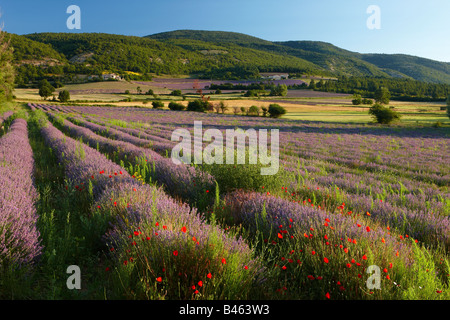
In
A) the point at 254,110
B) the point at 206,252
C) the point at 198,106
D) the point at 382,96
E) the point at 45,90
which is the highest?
the point at 45,90

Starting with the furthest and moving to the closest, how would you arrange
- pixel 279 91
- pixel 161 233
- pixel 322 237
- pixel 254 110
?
1. pixel 279 91
2. pixel 254 110
3. pixel 322 237
4. pixel 161 233

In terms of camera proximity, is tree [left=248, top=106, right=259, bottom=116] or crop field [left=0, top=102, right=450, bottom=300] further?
tree [left=248, top=106, right=259, bottom=116]

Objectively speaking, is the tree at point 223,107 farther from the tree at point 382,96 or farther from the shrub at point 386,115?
the tree at point 382,96

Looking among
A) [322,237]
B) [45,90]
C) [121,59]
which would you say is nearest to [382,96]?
[322,237]

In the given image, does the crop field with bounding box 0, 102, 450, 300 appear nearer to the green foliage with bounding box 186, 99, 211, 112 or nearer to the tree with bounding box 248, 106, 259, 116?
the tree with bounding box 248, 106, 259, 116

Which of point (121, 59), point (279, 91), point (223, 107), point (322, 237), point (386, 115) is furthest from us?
point (121, 59)

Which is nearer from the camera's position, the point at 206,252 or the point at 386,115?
the point at 206,252

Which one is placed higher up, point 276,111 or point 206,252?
Answer: point 276,111

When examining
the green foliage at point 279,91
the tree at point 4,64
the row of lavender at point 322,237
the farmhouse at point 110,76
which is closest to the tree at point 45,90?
the farmhouse at point 110,76

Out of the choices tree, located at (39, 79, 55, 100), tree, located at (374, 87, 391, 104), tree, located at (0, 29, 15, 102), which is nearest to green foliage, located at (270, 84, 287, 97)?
tree, located at (374, 87, 391, 104)

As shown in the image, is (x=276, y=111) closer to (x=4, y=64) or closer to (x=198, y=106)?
(x=198, y=106)

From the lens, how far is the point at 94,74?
98.3 m
